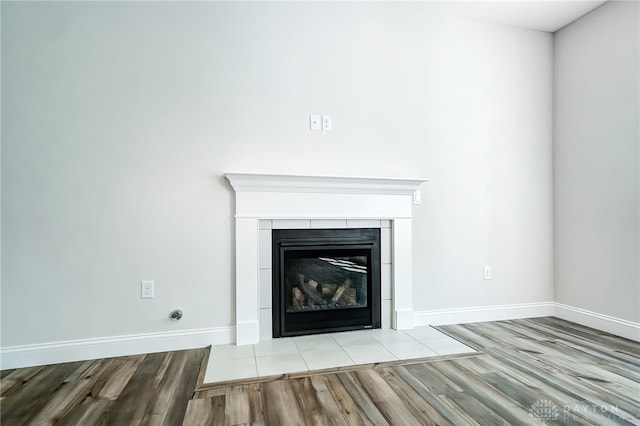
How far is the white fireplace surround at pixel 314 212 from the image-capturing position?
94.8 inches

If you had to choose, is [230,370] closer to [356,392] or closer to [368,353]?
[356,392]

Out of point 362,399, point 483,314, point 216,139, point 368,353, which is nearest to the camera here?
point 362,399

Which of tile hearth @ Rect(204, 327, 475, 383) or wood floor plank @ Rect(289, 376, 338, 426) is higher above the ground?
wood floor plank @ Rect(289, 376, 338, 426)

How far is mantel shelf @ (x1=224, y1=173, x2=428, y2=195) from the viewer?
2375 millimetres

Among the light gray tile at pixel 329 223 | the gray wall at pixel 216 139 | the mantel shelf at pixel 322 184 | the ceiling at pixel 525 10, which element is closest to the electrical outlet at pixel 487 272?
the gray wall at pixel 216 139

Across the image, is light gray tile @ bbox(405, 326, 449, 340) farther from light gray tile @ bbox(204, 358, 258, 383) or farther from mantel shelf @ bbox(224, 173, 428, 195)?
light gray tile @ bbox(204, 358, 258, 383)

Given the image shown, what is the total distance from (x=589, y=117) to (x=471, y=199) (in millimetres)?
1175

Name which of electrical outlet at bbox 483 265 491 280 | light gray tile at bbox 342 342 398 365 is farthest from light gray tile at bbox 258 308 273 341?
electrical outlet at bbox 483 265 491 280

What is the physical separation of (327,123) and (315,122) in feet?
0.31

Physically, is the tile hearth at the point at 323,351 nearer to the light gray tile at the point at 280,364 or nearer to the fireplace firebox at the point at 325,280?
the light gray tile at the point at 280,364

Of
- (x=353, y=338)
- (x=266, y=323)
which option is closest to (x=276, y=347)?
(x=266, y=323)

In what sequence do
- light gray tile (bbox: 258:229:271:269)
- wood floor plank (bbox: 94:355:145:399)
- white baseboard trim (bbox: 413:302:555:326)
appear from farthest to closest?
white baseboard trim (bbox: 413:302:555:326) → light gray tile (bbox: 258:229:271:269) → wood floor plank (bbox: 94:355:145:399)

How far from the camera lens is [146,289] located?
2301 mm

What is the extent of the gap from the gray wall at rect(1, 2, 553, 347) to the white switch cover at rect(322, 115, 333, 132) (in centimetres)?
5
